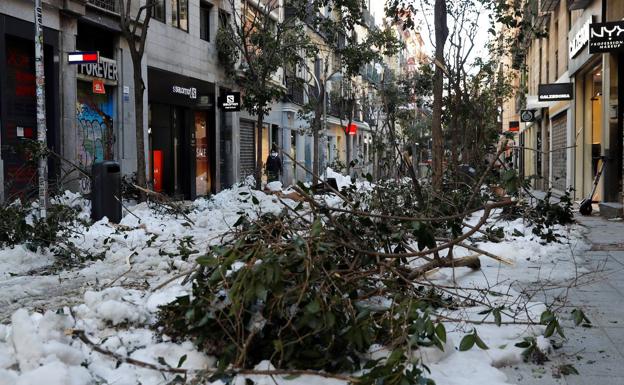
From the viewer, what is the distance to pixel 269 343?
11.8ft

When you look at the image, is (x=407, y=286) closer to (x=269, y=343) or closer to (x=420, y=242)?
(x=420, y=242)

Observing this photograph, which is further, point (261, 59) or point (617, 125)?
point (261, 59)

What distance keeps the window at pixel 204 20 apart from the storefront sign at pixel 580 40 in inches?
488

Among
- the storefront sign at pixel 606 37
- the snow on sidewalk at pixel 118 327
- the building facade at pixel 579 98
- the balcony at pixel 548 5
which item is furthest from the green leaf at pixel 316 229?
the balcony at pixel 548 5

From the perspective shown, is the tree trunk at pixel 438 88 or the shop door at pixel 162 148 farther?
the shop door at pixel 162 148

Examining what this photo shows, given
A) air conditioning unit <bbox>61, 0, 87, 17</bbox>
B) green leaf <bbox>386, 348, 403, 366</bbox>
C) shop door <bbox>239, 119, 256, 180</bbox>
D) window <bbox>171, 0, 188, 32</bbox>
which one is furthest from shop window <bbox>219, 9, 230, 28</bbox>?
green leaf <bbox>386, 348, 403, 366</bbox>

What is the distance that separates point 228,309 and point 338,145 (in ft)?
157

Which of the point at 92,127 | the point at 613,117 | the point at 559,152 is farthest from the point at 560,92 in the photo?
the point at 92,127

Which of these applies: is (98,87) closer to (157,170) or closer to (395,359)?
(157,170)

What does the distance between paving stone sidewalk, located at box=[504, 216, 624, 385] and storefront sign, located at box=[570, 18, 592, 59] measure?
36.1 ft

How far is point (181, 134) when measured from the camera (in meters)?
21.9

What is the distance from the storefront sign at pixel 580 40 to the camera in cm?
1664

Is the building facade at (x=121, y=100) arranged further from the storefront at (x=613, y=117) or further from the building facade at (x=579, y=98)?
the storefront at (x=613, y=117)

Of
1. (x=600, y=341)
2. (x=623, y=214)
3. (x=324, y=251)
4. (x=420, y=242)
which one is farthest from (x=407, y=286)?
(x=623, y=214)
